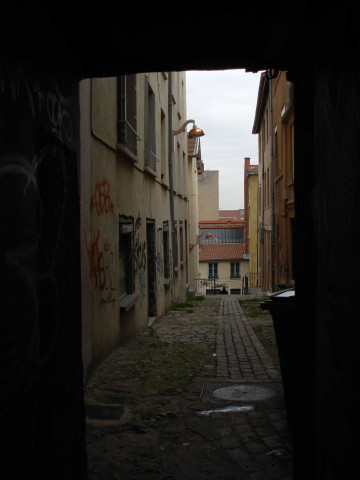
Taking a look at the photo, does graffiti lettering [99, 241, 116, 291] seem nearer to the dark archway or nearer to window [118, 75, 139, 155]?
window [118, 75, 139, 155]

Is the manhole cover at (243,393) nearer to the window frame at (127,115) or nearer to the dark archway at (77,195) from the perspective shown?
the dark archway at (77,195)

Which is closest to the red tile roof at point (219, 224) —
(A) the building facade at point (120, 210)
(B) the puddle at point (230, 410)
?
(A) the building facade at point (120, 210)

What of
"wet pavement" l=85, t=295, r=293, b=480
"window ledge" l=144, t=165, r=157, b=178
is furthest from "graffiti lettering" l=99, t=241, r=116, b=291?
"window ledge" l=144, t=165, r=157, b=178

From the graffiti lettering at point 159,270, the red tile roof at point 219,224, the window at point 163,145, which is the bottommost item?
the graffiti lettering at point 159,270

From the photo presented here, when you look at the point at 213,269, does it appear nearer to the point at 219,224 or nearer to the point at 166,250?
the point at 219,224

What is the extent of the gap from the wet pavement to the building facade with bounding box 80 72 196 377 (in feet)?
2.04

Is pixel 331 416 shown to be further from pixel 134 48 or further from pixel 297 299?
pixel 134 48

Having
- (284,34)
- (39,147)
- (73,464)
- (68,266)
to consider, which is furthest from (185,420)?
(284,34)

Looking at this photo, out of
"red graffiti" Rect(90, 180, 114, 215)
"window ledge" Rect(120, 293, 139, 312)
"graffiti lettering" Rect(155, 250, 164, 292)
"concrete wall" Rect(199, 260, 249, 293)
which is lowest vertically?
"concrete wall" Rect(199, 260, 249, 293)

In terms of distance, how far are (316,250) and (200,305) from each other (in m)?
13.8

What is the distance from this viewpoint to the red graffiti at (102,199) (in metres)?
6.69

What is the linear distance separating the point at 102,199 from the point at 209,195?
4379 cm

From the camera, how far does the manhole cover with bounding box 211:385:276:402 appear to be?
563cm

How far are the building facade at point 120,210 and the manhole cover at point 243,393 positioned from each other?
1.66m
